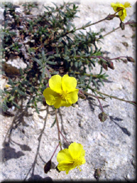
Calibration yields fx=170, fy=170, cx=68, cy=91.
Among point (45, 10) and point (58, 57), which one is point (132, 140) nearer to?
point (58, 57)

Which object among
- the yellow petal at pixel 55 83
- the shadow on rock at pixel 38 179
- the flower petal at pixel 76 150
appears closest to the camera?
the yellow petal at pixel 55 83

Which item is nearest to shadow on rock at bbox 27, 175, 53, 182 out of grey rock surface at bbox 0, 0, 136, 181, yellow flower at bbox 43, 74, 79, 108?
grey rock surface at bbox 0, 0, 136, 181

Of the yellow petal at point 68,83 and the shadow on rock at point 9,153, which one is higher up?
the yellow petal at point 68,83

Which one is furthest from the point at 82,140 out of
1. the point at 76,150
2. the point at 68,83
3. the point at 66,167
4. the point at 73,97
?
the point at 68,83

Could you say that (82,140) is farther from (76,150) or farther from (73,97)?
(73,97)

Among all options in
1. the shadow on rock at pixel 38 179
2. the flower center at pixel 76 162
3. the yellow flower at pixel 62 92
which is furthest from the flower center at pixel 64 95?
the shadow on rock at pixel 38 179

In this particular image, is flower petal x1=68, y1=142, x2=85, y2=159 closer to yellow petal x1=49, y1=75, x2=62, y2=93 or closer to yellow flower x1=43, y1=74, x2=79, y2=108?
yellow flower x1=43, y1=74, x2=79, y2=108

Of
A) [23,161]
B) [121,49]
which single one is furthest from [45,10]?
[23,161]

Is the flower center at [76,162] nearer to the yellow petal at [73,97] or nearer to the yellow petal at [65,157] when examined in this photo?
the yellow petal at [65,157]

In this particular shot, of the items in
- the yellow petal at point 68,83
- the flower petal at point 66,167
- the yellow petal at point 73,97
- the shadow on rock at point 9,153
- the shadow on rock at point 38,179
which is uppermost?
the yellow petal at point 68,83
